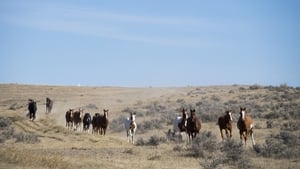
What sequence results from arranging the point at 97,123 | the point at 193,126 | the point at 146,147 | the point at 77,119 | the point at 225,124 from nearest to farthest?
the point at 146,147
the point at 193,126
the point at 225,124
the point at 97,123
the point at 77,119

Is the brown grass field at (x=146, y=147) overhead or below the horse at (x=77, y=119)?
below

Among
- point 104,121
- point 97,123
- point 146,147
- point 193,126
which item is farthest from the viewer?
point 97,123

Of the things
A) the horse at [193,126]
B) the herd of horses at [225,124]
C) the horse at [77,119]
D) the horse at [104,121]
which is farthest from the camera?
the horse at [77,119]

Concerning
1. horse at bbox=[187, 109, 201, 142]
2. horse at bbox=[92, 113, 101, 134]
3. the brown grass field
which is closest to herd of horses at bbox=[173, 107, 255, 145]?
horse at bbox=[187, 109, 201, 142]

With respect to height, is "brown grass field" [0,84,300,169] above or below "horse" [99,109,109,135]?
below

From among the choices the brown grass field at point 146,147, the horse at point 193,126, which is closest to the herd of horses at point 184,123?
the horse at point 193,126

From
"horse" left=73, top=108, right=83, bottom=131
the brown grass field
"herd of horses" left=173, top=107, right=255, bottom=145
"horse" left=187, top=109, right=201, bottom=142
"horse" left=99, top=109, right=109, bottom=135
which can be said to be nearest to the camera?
the brown grass field

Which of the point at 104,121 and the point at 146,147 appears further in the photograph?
the point at 104,121

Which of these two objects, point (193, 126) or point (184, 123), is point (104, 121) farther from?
point (193, 126)

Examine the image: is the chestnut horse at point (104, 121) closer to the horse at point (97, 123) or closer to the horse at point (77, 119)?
the horse at point (97, 123)

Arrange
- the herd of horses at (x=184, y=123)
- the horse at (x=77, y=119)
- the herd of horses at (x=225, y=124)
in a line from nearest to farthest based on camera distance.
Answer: the herd of horses at (x=225, y=124) → the herd of horses at (x=184, y=123) → the horse at (x=77, y=119)

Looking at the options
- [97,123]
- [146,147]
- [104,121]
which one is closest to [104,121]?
[104,121]

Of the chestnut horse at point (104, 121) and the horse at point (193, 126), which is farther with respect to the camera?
the chestnut horse at point (104, 121)

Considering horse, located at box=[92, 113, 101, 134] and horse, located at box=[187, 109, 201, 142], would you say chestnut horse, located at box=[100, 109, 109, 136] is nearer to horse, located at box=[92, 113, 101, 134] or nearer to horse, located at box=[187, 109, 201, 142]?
horse, located at box=[92, 113, 101, 134]
